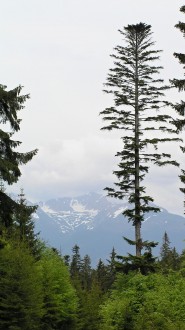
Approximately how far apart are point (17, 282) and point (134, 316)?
543 centimetres

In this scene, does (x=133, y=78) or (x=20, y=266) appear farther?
(x=133, y=78)

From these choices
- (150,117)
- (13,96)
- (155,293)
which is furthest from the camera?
(150,117)

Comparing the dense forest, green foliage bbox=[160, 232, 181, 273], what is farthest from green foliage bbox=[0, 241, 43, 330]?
green foliage bbox=[160, 232, 181, 273]

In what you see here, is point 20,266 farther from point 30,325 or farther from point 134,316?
point 134,316

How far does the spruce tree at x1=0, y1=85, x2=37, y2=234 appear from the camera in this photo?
16.3 metres

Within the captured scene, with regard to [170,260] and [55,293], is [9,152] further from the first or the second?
[170,260]

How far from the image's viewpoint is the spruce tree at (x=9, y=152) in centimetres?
1627

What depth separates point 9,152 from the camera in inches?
666

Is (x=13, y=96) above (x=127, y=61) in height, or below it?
below

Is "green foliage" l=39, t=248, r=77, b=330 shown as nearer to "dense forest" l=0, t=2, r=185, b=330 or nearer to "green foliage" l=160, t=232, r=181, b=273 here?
"dense forest" l=0, t=2, r=185, b=330

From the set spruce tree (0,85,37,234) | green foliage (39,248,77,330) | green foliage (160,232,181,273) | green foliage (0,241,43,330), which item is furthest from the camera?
green foliage (160,232,181,273)

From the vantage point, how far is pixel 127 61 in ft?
88.5

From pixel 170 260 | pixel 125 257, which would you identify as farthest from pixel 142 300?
pixel 170 260

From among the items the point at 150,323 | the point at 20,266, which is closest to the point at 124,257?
the point at 20,266
